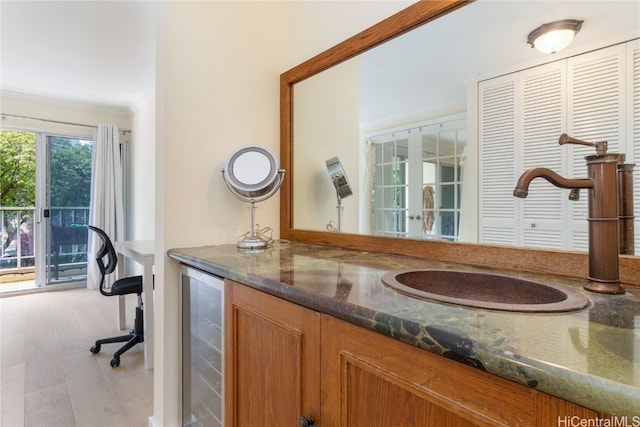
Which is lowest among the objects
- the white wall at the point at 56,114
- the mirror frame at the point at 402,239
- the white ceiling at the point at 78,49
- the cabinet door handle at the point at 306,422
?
the cabinet door handle at the point at 306,422

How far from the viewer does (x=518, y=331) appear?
0.52 m

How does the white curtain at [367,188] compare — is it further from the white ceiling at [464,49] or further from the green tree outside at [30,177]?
the green tree outside at [30,177]

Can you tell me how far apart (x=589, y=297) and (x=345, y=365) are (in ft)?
1.75

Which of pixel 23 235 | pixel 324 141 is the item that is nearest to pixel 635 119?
pixel 324 141

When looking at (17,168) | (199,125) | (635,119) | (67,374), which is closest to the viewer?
(635,119)

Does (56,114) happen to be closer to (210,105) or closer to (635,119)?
(210,105)

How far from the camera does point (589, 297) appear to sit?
2.32 ft

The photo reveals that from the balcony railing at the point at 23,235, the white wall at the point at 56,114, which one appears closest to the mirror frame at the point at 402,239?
the white wall at the point at 56,114

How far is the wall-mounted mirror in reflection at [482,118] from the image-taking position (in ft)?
2.86

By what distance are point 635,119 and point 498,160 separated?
32 centimetres

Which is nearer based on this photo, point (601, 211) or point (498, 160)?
point (601, 211)

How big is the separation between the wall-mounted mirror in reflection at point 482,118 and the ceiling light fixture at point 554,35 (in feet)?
0.05

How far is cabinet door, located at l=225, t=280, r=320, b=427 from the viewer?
0.80 m

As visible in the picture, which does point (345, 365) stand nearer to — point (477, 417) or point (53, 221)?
point (477, 417)
